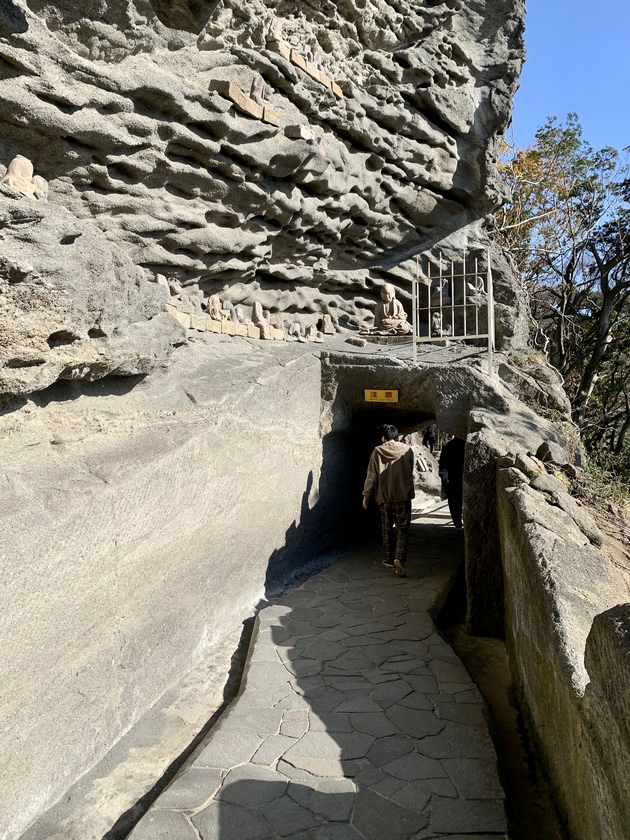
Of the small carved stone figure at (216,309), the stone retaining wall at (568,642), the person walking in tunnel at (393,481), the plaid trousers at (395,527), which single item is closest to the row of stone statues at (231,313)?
the small carved stone figure at (216,309)

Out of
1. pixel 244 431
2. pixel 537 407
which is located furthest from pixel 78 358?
pixel 537 407

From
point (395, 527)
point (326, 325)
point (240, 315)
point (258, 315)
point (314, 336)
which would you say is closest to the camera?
point (395, 527)

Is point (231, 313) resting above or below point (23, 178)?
below

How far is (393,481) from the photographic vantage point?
632 centimetres

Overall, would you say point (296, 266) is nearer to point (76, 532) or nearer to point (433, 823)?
point (76, 532)

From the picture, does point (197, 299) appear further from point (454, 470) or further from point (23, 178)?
point (454, 470)

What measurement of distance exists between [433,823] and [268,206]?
778 cm

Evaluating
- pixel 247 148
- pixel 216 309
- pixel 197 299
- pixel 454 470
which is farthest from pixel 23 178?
pixel 454 470

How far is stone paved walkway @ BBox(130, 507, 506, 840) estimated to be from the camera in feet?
9.25

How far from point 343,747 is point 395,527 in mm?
3322

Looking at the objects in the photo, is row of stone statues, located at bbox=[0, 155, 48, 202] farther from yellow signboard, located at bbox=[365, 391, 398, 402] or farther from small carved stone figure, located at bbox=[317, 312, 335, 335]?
small carved stone figure, located at bbox=[317, 312, 335, 335]

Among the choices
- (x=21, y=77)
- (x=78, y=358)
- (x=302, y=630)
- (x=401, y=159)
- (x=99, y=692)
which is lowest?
(x=302, y=630)

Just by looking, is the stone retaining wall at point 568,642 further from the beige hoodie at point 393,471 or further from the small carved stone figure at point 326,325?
the small carved stone figure at point 326,325

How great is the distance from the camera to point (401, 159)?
10.9 m
